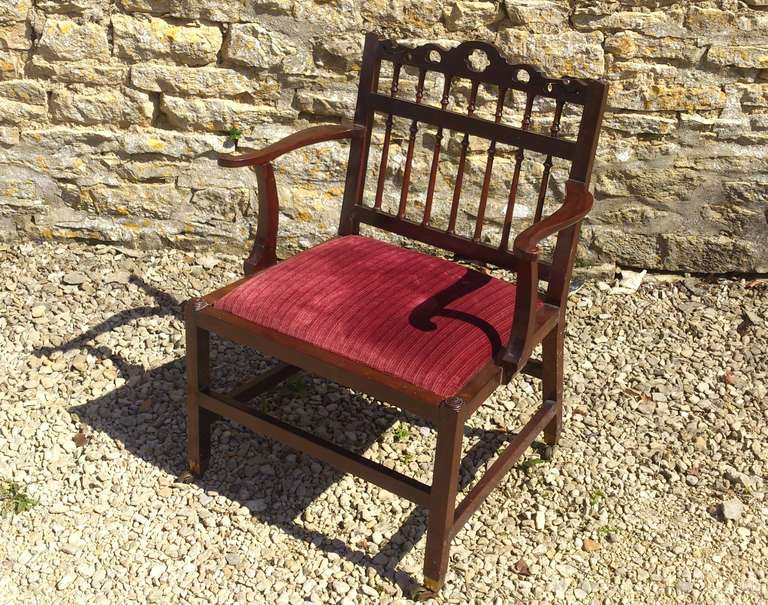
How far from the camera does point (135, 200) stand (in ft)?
12.5

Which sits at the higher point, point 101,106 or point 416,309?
point 101,106

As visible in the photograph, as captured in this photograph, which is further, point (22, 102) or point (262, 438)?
point (22, 102)

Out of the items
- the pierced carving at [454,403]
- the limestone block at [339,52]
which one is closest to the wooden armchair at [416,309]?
the pierced carving at [454,403]

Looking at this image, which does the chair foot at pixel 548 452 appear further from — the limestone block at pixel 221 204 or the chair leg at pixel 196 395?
the limestone block at pixel 221 204

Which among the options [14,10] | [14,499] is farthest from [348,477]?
[14,10]

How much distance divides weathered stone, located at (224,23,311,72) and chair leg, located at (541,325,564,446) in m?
1.43

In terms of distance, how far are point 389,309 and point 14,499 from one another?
1.20 m

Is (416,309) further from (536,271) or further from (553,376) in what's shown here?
(553,376)

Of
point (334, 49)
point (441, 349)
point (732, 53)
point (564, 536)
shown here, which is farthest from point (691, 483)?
point (334, 49)

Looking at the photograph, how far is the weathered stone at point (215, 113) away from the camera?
3.60 meters

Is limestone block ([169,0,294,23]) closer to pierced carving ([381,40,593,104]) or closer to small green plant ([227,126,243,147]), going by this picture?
small green plant ([227,126,243,147])

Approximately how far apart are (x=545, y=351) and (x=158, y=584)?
48.1 inches

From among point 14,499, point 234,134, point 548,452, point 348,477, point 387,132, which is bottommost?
point 14,499

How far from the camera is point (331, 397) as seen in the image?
127 inches
